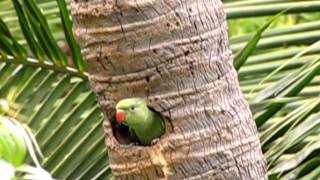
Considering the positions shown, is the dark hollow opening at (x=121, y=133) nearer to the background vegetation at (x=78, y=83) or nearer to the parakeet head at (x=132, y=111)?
the parakeet head at (x=132, y=111)

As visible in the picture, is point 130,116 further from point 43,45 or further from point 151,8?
point 43,45

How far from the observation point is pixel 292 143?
5.68ft

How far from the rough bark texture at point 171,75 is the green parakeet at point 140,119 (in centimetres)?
1

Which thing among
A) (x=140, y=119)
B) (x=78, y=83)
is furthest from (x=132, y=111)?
(x=78, y=83)

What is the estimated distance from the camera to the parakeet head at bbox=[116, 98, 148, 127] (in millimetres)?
1297

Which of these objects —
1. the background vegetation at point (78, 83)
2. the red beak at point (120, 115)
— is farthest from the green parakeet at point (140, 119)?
the background vegetation at point (78, 83)

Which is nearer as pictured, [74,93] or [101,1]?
[101,1]

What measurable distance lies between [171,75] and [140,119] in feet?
0.24

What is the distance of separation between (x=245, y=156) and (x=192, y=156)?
0.30ft

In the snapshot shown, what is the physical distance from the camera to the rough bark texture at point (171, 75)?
1.31 m

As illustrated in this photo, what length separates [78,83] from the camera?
2221mm

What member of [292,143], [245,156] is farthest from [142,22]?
[292,143]

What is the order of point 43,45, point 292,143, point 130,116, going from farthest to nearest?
point 43,45 < point 292,143 < point 130,116

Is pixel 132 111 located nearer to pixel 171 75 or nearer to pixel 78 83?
pixel 171 75
